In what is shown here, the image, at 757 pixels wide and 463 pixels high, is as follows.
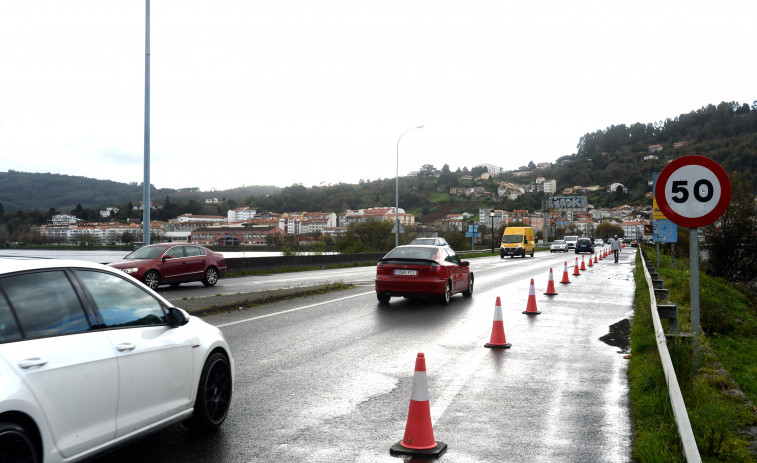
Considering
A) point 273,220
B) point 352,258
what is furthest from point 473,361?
point 273,220

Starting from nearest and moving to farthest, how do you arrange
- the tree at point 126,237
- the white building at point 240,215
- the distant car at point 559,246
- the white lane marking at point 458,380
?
1. the white lane marking at point 458,380
2. the tree at point 126,237
3. the distant car at point 559,246
4. the white building at point 240,215

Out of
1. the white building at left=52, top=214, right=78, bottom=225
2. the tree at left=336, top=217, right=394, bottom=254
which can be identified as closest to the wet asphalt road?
the tree at left=336, top=217, right=394, bottom=254

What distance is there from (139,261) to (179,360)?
1505 centimetres

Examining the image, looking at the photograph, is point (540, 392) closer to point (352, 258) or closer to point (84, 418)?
point (84, 418)

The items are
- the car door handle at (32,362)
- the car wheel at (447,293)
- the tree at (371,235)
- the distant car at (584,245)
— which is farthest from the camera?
the tree at (371,235)

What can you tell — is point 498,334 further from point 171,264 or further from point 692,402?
point 171,264

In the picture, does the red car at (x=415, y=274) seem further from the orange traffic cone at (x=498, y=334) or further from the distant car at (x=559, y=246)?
the distant car at (x=559, y=246)

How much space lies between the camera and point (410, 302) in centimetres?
1548

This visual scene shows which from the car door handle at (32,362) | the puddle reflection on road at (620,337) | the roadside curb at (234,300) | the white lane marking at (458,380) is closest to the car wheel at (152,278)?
the roadside curb at (234,300)

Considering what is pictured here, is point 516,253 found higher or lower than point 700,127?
lower

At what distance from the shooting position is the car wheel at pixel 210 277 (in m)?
21.0

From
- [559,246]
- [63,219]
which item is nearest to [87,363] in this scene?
[559,246]

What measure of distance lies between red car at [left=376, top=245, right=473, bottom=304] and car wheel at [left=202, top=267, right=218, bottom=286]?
27.2ft

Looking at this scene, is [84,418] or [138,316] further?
[138,316]
